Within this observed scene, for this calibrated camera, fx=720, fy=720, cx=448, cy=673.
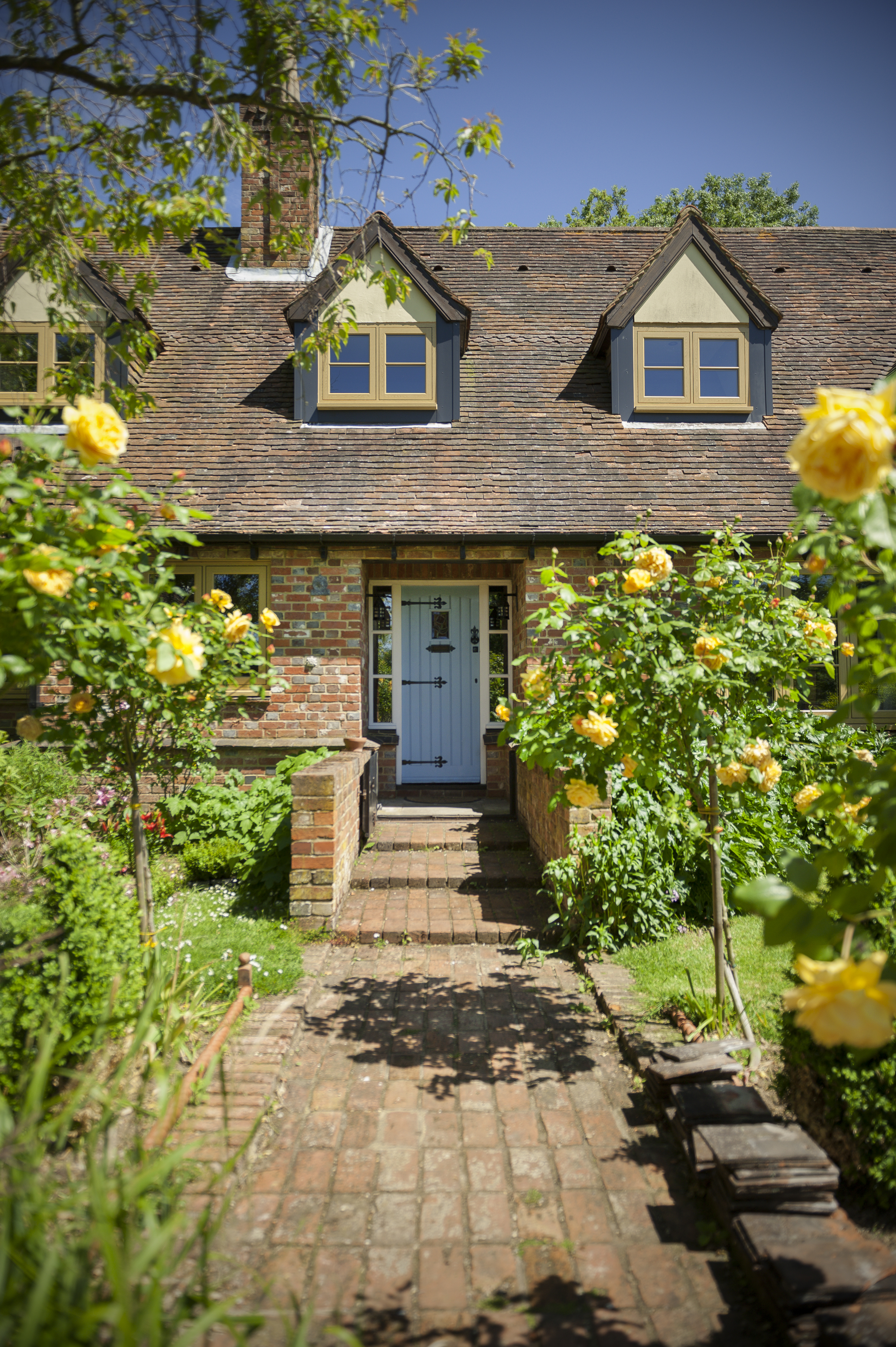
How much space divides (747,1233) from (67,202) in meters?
5.69

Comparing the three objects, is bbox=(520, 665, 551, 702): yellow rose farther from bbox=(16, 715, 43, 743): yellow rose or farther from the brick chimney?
the brick chimney

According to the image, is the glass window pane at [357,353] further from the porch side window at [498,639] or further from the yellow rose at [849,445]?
A: the yellow rose at [849,445]

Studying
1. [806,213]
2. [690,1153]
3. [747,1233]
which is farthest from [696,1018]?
[806,213]

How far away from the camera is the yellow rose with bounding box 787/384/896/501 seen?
140 cm

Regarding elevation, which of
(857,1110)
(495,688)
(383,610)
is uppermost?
(383,610)

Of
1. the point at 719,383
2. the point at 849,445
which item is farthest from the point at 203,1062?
the point at 719,383

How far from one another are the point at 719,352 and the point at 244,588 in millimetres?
6261

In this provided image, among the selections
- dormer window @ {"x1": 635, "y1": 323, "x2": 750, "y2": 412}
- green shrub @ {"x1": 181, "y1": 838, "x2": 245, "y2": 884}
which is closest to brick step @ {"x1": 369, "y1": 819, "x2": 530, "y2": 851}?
green shrub @ {"x1": 181, "y1": 838, "x2": 245, "y2": 884}

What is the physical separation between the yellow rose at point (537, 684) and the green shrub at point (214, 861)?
11.9 feet

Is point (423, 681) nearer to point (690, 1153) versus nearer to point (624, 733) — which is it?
point (624, 733)

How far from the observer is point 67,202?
162 inches

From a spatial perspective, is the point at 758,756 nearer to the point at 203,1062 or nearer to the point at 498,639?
the point at 203,1062

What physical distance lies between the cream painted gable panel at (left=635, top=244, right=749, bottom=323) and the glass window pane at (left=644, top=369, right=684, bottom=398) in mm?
547

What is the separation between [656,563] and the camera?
10.2 ft
